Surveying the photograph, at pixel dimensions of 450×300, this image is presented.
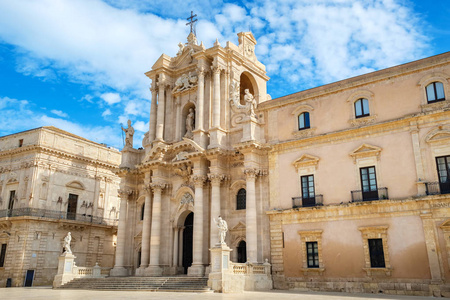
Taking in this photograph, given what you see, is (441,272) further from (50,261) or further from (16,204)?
(16,204)

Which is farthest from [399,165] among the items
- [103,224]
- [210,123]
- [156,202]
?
[103,224]

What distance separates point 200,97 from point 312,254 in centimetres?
1302

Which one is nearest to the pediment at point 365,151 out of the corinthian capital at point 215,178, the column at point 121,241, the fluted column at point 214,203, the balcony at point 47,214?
the corinthian capital at point 215,178

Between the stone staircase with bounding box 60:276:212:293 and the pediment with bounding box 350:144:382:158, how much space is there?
10704 mm

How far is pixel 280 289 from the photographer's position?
2420 centimetres

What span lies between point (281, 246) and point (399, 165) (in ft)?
26.3

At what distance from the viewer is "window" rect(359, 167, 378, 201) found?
75.3 feet

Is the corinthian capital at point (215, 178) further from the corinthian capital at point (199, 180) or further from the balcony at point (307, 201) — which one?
the balcony at point (307, 201)

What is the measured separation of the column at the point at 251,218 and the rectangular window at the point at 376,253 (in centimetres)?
646

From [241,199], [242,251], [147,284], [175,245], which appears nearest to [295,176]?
[241,199]

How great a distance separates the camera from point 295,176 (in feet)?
84.7

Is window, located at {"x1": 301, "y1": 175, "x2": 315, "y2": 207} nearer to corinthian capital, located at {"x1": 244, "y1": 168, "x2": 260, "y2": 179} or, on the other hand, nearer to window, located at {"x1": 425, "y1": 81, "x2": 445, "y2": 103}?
corinthian capital, located at {"x1": 244, "y1": 168, "x2": 260, "y2": 179}

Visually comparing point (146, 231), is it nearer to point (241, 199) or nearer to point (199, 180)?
point (199, 180)

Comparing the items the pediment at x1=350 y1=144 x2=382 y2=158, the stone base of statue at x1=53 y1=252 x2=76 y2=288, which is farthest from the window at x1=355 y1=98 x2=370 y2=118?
the stone base of statue at x1=53 y1=252 x2=76 y2=288
